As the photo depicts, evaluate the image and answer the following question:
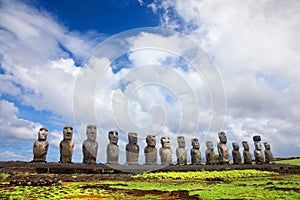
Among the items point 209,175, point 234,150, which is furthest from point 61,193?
point 234,150

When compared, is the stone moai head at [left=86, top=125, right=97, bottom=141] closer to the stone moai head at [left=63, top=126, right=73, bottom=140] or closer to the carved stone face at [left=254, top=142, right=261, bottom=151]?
the stone moai head at [left=63, top=126, right=73, bottom=140]

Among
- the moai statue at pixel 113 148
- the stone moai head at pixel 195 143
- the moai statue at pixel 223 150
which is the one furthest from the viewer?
the moai statue at pixel 223 150

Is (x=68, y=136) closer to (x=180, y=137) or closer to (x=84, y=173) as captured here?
(x=84, y=173)

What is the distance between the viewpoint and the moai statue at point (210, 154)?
3195 cm

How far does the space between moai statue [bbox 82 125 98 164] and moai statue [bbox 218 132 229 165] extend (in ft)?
46.3

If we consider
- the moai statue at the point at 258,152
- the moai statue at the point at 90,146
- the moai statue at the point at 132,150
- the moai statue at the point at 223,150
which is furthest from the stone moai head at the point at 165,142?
the moai statue at the point at 258,152

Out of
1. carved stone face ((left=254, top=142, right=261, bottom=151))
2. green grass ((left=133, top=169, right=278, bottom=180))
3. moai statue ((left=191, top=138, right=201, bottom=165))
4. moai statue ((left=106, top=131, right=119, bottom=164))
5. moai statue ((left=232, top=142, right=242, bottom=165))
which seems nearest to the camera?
green grass ((left=133, top=169, right=278, bottom=180))

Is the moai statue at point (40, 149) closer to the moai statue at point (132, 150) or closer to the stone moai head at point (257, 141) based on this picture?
the moai statue at point (132, 150)

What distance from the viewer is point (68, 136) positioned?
81.8ft

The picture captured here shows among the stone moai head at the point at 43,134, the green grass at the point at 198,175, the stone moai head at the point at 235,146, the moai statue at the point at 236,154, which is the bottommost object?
the green grass at the point at 198,175

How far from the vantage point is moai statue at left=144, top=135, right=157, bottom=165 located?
93.1 ft

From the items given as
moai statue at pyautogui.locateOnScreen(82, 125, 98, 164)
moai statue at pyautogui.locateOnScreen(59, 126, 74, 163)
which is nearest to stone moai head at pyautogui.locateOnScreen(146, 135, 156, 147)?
moai statue at pyautogui.locateOnScreen(82, 125, 98, 164)

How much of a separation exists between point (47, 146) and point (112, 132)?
5.90 metres

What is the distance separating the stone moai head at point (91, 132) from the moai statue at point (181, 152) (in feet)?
30.1
